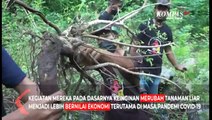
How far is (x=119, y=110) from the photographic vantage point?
147cm

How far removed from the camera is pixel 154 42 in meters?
1.46

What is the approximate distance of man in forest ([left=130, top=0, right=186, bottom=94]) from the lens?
4.74 ft

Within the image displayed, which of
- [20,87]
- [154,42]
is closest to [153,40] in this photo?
[154,42]

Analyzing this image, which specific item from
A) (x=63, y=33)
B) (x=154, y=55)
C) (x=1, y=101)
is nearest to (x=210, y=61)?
(x=154, y=55)

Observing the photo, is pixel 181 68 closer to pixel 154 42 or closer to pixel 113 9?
pixel 154 42

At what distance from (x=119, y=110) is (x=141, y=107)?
85mm

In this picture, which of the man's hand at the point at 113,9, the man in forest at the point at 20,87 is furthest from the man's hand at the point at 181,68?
the man in forest at the point at 20,87

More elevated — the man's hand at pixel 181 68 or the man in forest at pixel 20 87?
the man in forest at pixel 20 87

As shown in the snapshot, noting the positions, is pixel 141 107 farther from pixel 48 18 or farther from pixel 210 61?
pixel 48 18

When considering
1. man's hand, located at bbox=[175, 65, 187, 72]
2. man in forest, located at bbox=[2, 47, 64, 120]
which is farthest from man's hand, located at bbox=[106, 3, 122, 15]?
man in forest, located at bbox=[2, 47, 64, 120]

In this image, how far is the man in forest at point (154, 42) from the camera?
1445 millimetres

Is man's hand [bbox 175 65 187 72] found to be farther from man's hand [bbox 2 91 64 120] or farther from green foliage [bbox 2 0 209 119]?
man's hand [bbox 2 91 64 120]

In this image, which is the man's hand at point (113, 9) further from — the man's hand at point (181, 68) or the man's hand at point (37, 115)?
the man's hand at point (37, 115)

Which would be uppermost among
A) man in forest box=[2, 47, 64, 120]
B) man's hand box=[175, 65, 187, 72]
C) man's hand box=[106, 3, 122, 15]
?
man's hand box=[106, 3, 122, 15]
